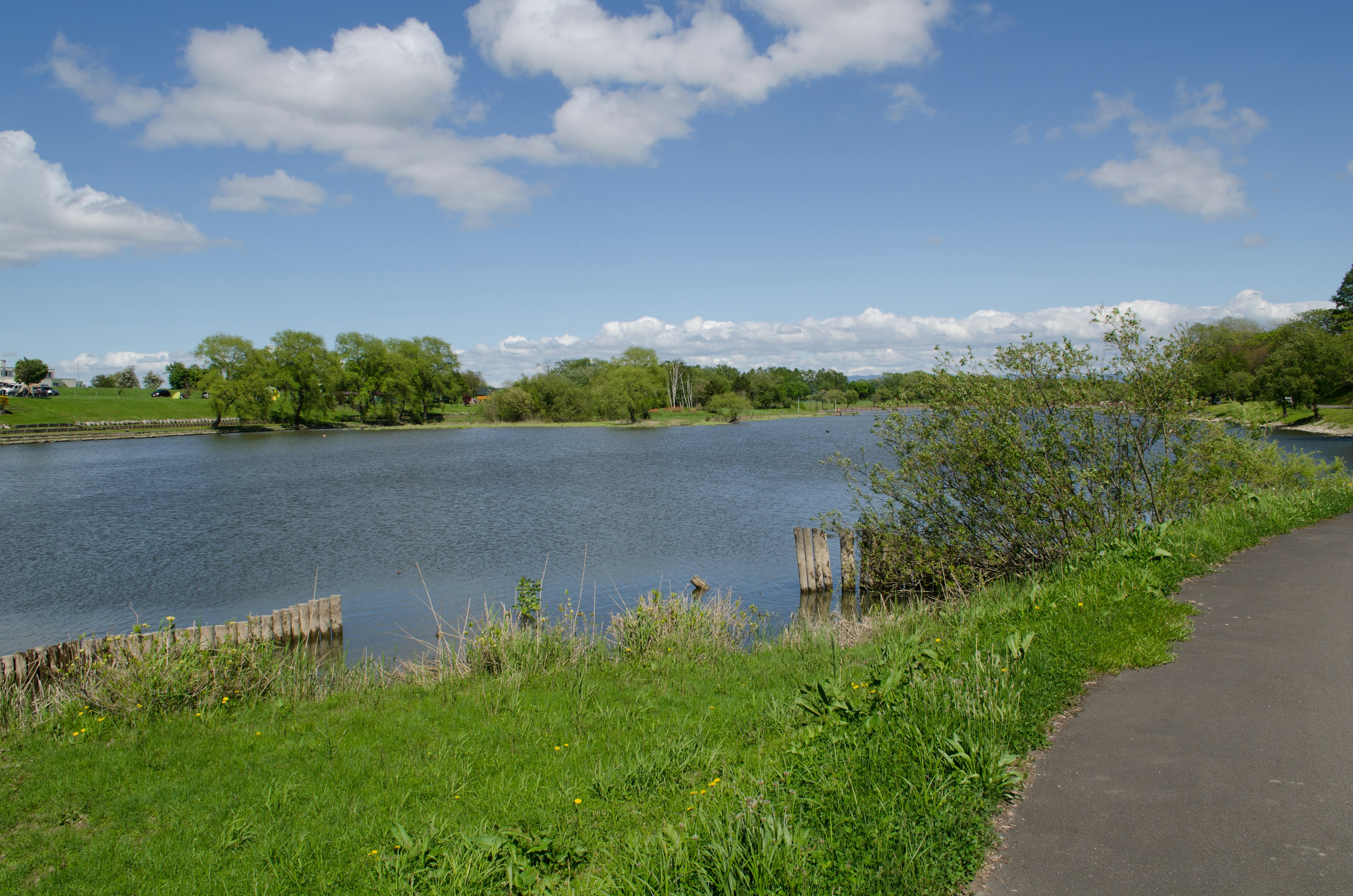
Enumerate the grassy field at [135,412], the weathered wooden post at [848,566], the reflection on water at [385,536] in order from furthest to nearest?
the grassy field at [135,412]
the reflection on water at [385,536]
the weathered wooden post at [848,566]

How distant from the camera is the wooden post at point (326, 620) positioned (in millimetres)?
13742

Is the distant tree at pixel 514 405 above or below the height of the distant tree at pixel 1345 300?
below

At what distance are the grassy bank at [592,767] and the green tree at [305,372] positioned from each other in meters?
98.5

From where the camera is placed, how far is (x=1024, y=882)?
3.85 meters

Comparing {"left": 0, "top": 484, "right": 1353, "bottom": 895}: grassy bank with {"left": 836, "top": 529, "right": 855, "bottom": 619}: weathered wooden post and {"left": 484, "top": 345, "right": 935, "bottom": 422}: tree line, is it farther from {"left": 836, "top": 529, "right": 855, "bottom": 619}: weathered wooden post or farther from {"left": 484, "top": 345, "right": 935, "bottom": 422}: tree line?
{"left": 484, "top": 345, "right": 935, "bottom": 422}: tree line

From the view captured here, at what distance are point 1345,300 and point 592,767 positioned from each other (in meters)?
136

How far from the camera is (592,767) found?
631 cm

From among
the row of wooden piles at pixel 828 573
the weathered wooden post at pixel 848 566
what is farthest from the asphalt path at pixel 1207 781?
the weathered wooden post at pixel 848 566

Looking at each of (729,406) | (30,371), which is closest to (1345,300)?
(729,406)

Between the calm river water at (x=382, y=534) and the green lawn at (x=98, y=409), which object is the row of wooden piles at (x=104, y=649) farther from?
the green lawn at (x=98, y=409)

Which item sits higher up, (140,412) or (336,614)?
(140,412)

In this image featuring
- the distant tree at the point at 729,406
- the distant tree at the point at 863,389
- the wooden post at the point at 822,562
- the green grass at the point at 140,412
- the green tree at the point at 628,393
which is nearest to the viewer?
the wooden post at the point at 822,562

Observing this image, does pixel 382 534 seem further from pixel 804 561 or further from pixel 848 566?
pixel 848 566

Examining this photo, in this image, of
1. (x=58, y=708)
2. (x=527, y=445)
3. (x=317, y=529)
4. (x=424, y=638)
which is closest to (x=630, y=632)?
(x=424, y=638)
